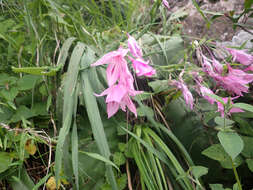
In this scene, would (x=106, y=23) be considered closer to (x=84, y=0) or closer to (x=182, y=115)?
(x=84, y=0)

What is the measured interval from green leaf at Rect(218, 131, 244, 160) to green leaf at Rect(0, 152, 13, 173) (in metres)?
0.75

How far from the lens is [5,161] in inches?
32.2

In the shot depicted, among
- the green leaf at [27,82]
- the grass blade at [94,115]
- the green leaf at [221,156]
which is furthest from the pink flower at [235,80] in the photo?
the green leaf at [27,82]

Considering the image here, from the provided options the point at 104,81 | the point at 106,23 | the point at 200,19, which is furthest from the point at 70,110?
the point at 200,19

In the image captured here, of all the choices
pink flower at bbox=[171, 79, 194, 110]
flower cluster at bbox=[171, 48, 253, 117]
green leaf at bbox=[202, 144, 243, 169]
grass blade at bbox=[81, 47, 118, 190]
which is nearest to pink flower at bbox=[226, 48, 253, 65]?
flower cluster at bbox=[171, 48, 253, 117]

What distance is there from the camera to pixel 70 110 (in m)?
0.83

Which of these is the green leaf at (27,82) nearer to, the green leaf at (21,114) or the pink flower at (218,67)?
the green leaf at (21,114)

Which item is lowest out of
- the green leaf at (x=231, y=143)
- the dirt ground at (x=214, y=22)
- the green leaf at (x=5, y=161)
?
the green leaf at (x=5, y=161)

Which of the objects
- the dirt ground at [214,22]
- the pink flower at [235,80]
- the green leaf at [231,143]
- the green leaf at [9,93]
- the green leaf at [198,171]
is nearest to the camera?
the green leaf at [231,143]

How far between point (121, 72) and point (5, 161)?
55 centimetres

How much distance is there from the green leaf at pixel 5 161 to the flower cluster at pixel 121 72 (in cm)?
43

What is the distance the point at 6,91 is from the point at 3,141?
0.21 m

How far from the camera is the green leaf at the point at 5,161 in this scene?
2.62ft

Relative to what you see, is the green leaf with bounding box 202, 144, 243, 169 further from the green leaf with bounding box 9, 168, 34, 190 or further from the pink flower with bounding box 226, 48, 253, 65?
the green leaf with bounding box 9, 168, 34, 190
